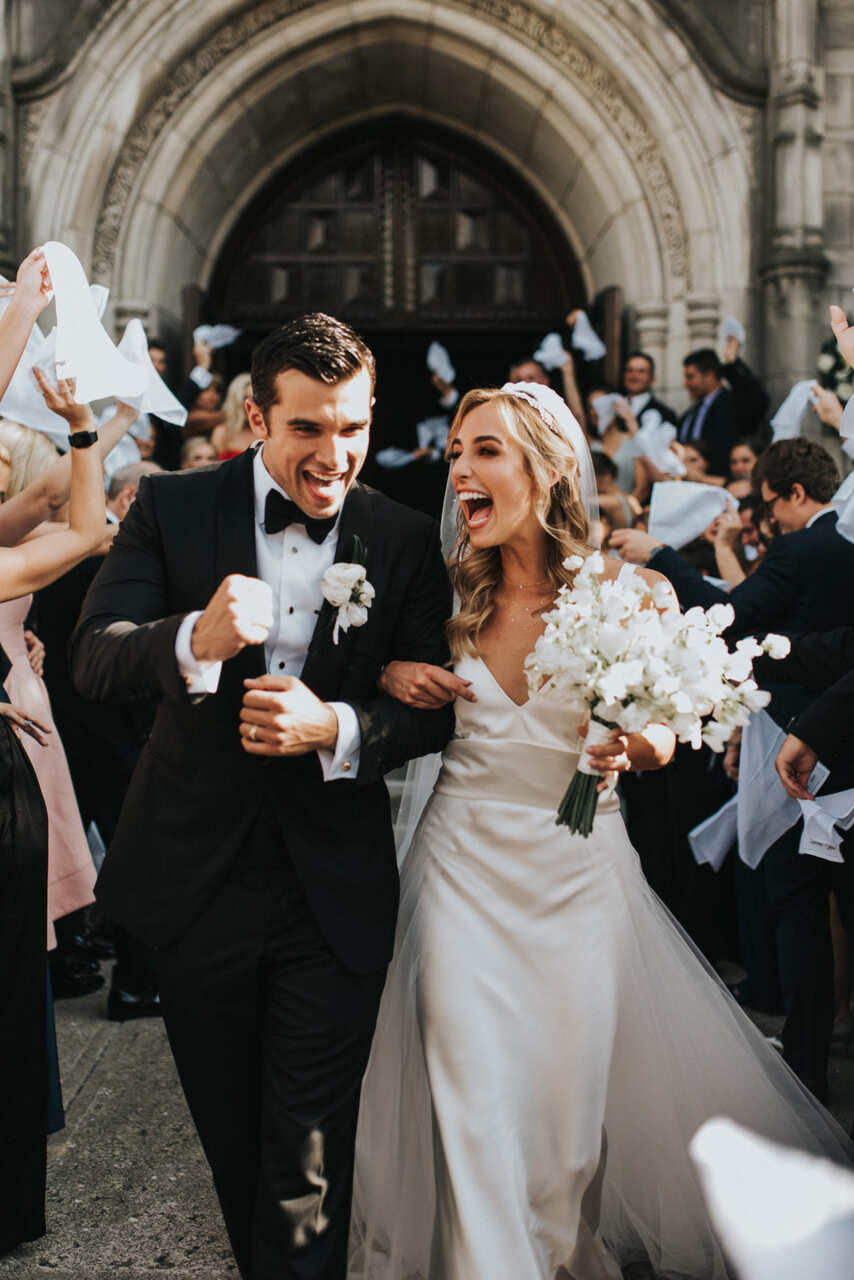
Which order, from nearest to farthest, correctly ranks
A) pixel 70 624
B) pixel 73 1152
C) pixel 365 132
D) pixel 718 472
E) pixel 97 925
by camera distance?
1. pixel 73 1152
2. pixel 70 624
3. pixel 97 925
4. pixel 718 472
5. pixel 365 132

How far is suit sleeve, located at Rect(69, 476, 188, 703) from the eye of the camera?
8.00ft

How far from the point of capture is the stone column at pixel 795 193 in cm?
916

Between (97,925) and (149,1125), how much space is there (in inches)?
83.9

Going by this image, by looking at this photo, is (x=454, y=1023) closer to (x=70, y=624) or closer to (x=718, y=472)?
(x=70, y=624)

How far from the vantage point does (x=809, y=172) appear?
30.3 feet

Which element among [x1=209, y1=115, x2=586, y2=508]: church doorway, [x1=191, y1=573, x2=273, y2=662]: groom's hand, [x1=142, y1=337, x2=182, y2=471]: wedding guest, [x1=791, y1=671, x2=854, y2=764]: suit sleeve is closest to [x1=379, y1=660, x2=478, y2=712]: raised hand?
[x1=191, y1=573, x2=273, y2=662]: groom's hand

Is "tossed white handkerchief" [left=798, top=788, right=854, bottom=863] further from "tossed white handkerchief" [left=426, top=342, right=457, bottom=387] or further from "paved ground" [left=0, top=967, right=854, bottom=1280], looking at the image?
"tossed white handkerchief" [left=426, top=342, right=457, bottom=387]

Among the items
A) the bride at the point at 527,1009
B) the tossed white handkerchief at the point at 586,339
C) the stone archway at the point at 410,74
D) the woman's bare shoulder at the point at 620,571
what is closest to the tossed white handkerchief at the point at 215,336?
the stone archway at the point at 410,74

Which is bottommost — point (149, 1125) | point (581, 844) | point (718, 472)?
point (149, 1125)

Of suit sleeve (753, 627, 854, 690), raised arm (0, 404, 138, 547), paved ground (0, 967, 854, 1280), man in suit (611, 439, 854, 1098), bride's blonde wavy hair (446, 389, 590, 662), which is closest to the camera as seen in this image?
bride's blonde wavy hair (446, 389, 590, 662)

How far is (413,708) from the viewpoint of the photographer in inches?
112

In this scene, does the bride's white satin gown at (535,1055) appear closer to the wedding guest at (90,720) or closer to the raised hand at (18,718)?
the raised hand at (18,718)

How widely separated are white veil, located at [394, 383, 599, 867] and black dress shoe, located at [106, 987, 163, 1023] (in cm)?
189

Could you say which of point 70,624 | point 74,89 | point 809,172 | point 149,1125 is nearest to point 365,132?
point 74,89
